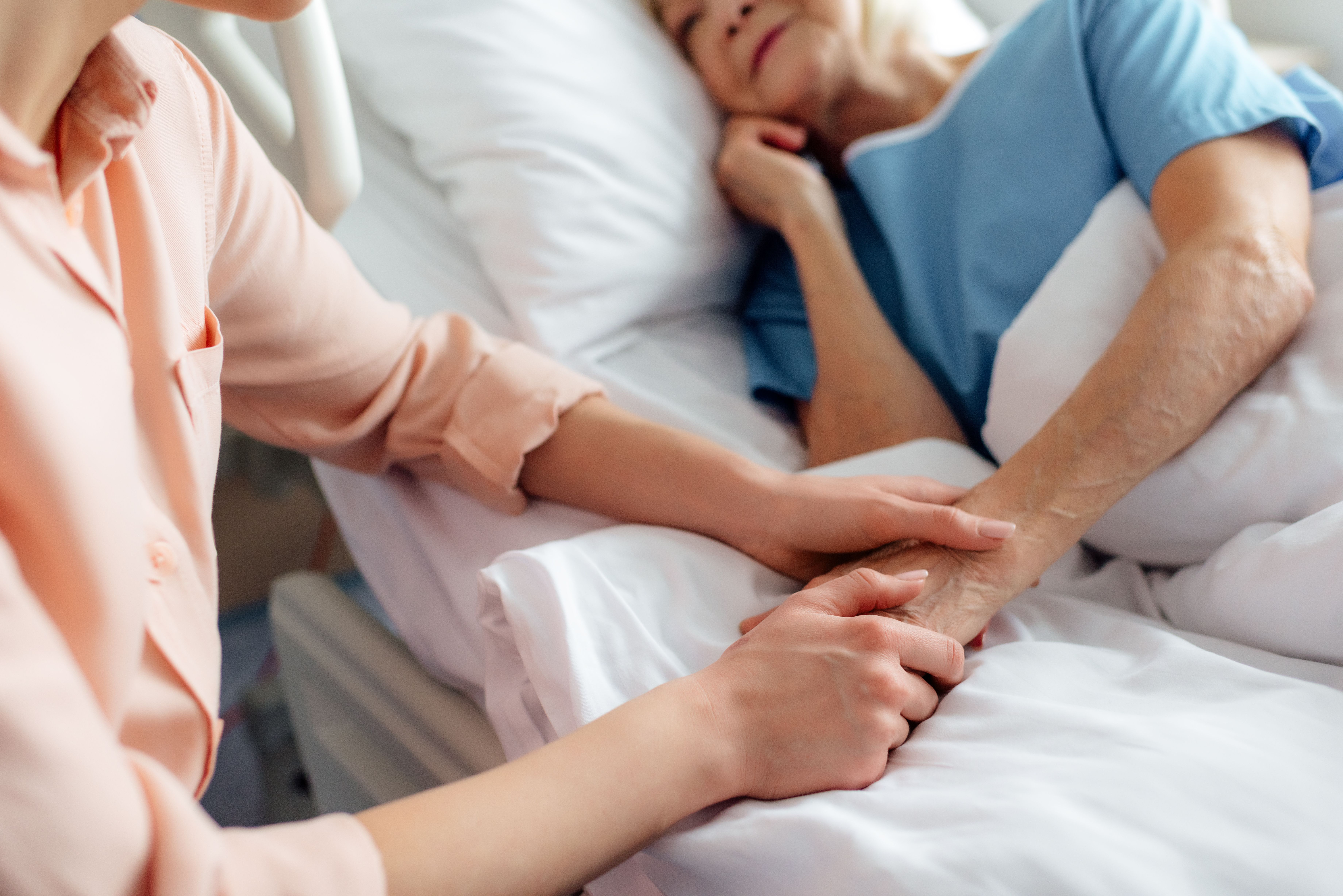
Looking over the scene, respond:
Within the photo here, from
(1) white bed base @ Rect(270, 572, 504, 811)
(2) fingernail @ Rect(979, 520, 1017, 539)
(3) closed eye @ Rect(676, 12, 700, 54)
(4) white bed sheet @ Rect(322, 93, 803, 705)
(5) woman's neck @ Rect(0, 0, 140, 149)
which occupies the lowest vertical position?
(1) white bed base @ Rect(270, 572, 504, 811)

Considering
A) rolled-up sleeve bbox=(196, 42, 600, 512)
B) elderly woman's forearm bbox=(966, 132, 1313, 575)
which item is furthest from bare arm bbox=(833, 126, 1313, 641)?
rolled-up sleeve bbox=(196, 42, 600, 512)

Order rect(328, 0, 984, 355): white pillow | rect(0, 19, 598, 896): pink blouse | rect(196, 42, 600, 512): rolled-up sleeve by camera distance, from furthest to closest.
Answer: rect(328, 0, 984, 355): white pillow < rect(196, 42, 600, 512): rolled-up sleeve < rect(0, 19, 598, 896): pink blouse

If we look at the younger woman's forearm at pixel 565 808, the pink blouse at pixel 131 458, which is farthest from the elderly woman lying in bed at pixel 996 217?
the pink blouse at pixel 131 458

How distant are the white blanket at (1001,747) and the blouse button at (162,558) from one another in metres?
0.24

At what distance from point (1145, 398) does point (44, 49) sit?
2.46 feet

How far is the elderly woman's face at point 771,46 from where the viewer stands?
4.00ft

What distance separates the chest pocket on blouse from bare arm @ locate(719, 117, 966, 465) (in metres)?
0.63

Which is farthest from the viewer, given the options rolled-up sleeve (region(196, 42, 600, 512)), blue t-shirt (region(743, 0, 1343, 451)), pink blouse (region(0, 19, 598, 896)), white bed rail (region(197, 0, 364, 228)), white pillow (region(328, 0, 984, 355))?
white pillow (region(328, 0, 984, 355))

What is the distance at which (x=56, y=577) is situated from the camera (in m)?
0.41

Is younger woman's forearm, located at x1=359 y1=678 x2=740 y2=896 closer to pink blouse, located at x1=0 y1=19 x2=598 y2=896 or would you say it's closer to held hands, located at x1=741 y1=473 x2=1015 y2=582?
pink blouse, located at x1=0 y1=19 x2=598 y2=896

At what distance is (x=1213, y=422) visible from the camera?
79 cm

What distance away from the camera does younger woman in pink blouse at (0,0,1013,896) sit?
39cm

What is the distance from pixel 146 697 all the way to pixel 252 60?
704mm

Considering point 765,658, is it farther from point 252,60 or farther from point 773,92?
point 773,92
